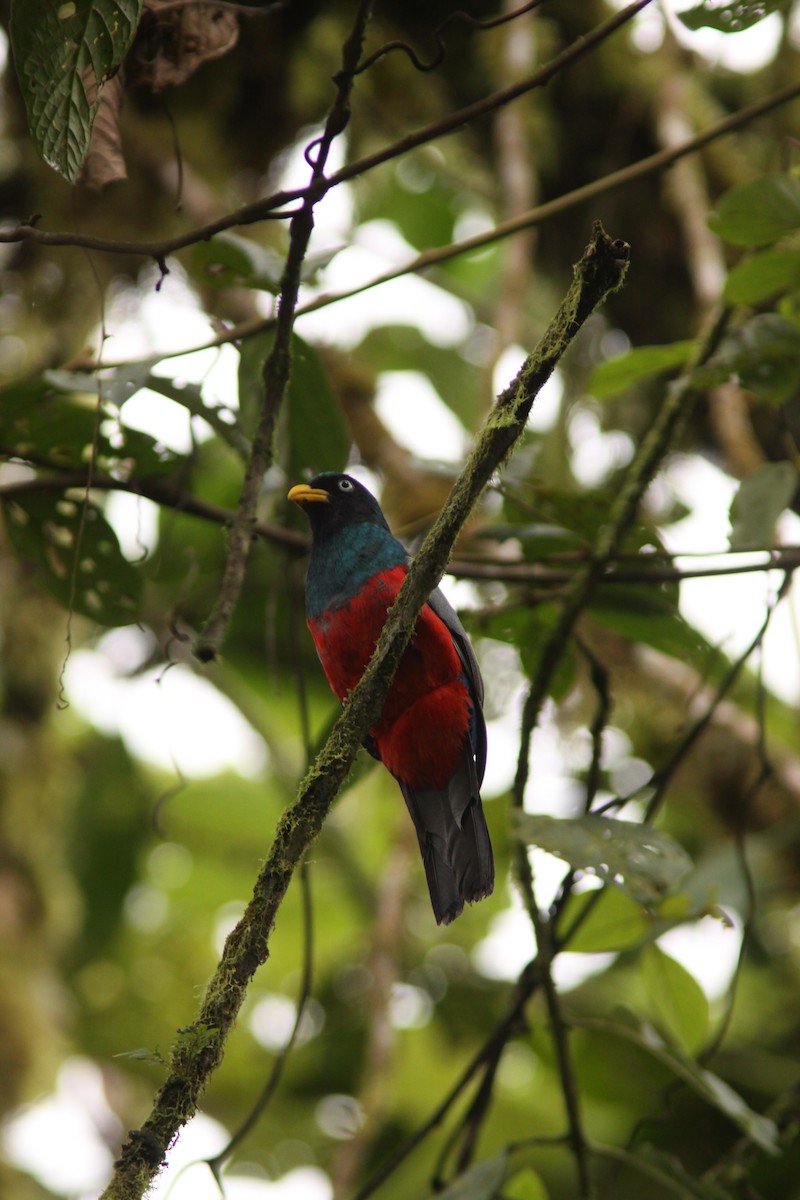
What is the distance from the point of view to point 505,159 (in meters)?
5.17

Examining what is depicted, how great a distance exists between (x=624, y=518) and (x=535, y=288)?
375 centimetres

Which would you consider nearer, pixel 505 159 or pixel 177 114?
pixel 505 159

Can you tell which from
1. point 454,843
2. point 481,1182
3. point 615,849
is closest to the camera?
point 615,849

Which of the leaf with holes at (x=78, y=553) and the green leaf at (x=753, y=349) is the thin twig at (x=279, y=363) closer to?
the leaf with holes at (x=78, y=553)

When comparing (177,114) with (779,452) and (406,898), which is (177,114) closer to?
(779,452)

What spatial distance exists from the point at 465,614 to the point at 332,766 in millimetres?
1447

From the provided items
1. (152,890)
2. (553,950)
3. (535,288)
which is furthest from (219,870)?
(553,950)

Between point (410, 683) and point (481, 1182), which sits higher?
point (410, 683)

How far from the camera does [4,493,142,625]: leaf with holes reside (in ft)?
11.4

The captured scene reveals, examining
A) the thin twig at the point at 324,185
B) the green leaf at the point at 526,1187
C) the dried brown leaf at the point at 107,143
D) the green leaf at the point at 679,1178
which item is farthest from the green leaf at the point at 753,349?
the green leaf at the point at 526,1187

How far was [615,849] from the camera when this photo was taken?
8.75 ft

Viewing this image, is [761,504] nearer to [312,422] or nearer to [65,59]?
[312,422]

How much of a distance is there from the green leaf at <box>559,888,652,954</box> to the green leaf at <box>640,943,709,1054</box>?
78 millimetres

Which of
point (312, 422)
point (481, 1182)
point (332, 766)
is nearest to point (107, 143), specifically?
point (312, 422)
